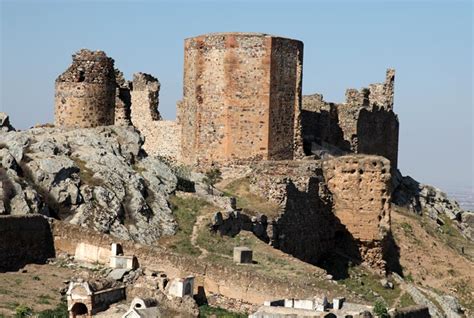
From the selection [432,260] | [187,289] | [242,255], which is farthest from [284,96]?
[187,289]

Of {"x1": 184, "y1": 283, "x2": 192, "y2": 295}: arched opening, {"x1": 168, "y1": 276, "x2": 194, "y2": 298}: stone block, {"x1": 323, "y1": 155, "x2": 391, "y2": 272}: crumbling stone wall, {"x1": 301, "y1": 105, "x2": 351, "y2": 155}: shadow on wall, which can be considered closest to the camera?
{"x1": 168, "y1": 276, "x2": 194, "y2": 298}: stone block

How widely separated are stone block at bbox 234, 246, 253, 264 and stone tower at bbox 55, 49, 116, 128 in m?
9.75

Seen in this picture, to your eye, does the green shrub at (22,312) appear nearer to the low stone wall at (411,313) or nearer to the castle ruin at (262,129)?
the low stone wall at (411,313)

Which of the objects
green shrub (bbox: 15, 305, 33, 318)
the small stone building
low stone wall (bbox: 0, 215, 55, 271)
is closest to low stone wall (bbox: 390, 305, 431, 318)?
the small stone building

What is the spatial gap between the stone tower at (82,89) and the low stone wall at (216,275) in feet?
33.7

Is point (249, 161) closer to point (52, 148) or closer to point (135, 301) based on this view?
point (52, 148)

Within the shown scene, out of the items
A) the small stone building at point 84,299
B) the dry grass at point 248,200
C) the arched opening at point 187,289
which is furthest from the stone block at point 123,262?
the dry grass at point 248,200

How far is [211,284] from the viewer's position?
25453 mm

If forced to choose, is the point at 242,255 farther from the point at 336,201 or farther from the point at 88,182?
the point at 336,201

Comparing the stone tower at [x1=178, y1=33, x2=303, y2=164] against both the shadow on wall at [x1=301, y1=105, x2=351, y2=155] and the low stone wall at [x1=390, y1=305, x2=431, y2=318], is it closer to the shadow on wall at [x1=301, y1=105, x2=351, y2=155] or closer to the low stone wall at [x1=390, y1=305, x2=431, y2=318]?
the shadow on wall at [x1=301, y1=105, x2=351, y2=155]


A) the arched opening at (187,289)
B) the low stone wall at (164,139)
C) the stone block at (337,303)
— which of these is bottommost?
the stone block at (337,303)

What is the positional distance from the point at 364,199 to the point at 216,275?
12.3m

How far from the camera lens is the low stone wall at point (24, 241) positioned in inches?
1015

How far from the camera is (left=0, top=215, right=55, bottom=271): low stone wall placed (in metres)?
25.8
